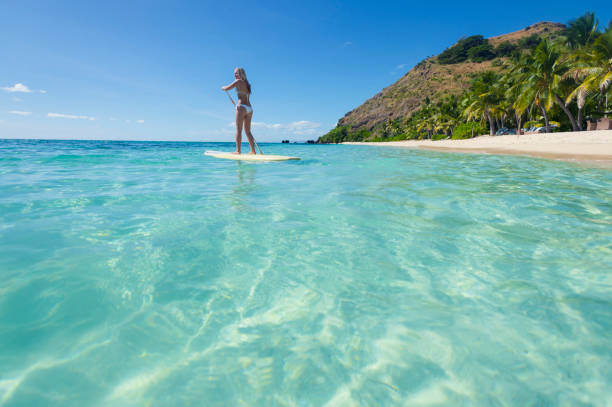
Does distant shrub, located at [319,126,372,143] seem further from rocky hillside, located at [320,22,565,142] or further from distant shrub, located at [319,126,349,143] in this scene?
rocky hillside, located at [320,22,565,142]

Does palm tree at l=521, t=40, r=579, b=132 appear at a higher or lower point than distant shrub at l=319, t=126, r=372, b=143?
lower

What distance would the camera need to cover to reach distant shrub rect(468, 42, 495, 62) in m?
114

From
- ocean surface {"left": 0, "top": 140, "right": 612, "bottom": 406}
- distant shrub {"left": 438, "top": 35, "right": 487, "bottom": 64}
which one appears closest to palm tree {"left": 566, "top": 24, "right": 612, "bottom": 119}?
ocean surface {"left": 0, "top": 140, "right": 612, "bottom": 406}

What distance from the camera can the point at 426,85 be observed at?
110 meters

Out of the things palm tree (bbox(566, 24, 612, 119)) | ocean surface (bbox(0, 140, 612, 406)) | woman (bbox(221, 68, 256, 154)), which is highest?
palm tree (bbox(566, 24, 612, 119))

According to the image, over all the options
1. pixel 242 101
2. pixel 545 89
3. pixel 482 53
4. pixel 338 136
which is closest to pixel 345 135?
pixel 338 136

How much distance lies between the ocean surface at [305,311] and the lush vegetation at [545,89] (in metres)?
27.7

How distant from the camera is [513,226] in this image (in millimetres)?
3422

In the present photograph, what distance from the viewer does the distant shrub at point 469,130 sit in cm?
4191

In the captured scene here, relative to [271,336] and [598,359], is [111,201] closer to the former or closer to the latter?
[271,336]

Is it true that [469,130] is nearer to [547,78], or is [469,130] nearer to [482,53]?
[547,78]

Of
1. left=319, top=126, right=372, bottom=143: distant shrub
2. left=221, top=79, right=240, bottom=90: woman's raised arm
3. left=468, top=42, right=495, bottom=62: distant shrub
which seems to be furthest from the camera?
left=468, top=42, right=495, bottom=62: distant shrub

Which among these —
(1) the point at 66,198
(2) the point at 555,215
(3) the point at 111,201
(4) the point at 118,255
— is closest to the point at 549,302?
(2) the point at 555,215

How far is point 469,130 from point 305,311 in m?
48.9
